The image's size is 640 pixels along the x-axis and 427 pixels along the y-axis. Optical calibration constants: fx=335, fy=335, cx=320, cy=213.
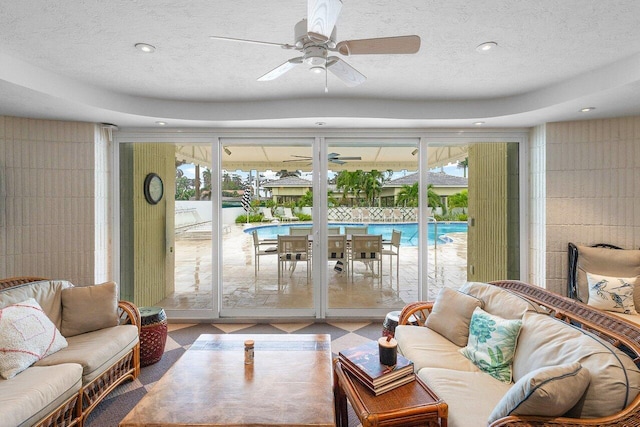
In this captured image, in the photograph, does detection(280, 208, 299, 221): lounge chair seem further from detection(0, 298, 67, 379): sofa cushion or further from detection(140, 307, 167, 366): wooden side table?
detection(0, 298, 67, 379): sofa cushion

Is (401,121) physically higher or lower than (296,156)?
higher

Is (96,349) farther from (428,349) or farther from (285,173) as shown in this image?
(285,173)

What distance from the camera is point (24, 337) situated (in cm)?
218

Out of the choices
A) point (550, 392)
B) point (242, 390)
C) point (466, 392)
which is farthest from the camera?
point (242, 390)

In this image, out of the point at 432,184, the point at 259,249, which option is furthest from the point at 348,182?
the point at 259,249

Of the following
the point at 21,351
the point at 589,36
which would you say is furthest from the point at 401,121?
the point at 21,351

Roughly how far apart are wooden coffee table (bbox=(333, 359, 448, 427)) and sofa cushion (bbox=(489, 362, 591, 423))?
0.32m

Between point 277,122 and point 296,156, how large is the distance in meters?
0.56

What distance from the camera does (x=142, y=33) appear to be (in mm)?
2297

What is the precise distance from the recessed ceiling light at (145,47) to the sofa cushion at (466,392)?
2931 millimetres

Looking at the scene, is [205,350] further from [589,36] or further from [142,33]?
[589,36]

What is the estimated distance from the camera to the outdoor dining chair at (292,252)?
4.34 m

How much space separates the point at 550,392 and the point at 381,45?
1.80 meters

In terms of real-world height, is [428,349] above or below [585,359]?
below
